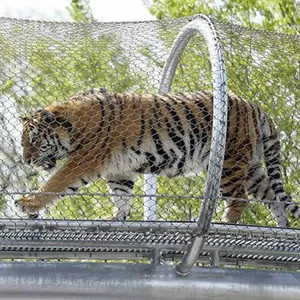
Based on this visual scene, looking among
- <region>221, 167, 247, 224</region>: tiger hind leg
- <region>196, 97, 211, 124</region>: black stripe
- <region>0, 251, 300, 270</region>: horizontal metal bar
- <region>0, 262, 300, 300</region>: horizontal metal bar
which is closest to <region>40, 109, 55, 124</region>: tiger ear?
<region>196, 97, 211, 124</region>: black stripe

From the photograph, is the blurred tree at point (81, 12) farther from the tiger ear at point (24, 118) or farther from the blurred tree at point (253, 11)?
the tiger ear at point (24, 118)

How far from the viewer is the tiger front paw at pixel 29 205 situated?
193 inches

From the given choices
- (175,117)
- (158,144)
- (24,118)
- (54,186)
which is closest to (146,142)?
(158,144)

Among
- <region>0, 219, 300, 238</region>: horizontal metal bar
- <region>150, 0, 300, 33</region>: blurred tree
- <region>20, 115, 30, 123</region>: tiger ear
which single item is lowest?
<region>150, 0, 300, 33</region>: blurred tree

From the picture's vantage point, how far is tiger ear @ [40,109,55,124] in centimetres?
538

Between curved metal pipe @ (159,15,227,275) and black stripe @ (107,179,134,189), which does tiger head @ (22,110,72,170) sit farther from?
curved metal pipe @ (159,15,227,275)

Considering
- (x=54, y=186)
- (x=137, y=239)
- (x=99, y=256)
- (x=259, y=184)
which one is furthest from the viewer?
(x=259, y=184)

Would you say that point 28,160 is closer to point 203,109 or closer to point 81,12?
point 203,109

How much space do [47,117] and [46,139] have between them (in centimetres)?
18

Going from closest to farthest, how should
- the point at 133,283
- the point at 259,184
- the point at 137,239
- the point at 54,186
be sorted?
the point at 133,283, the point at 137,239, the point at 54,186, the point at 259,184

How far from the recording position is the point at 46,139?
559 cm

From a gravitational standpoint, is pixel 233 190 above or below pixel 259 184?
above

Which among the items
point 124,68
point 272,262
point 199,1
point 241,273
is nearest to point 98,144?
point 124,68

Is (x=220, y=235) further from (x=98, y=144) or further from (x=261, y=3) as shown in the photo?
(x=261, y=3)
